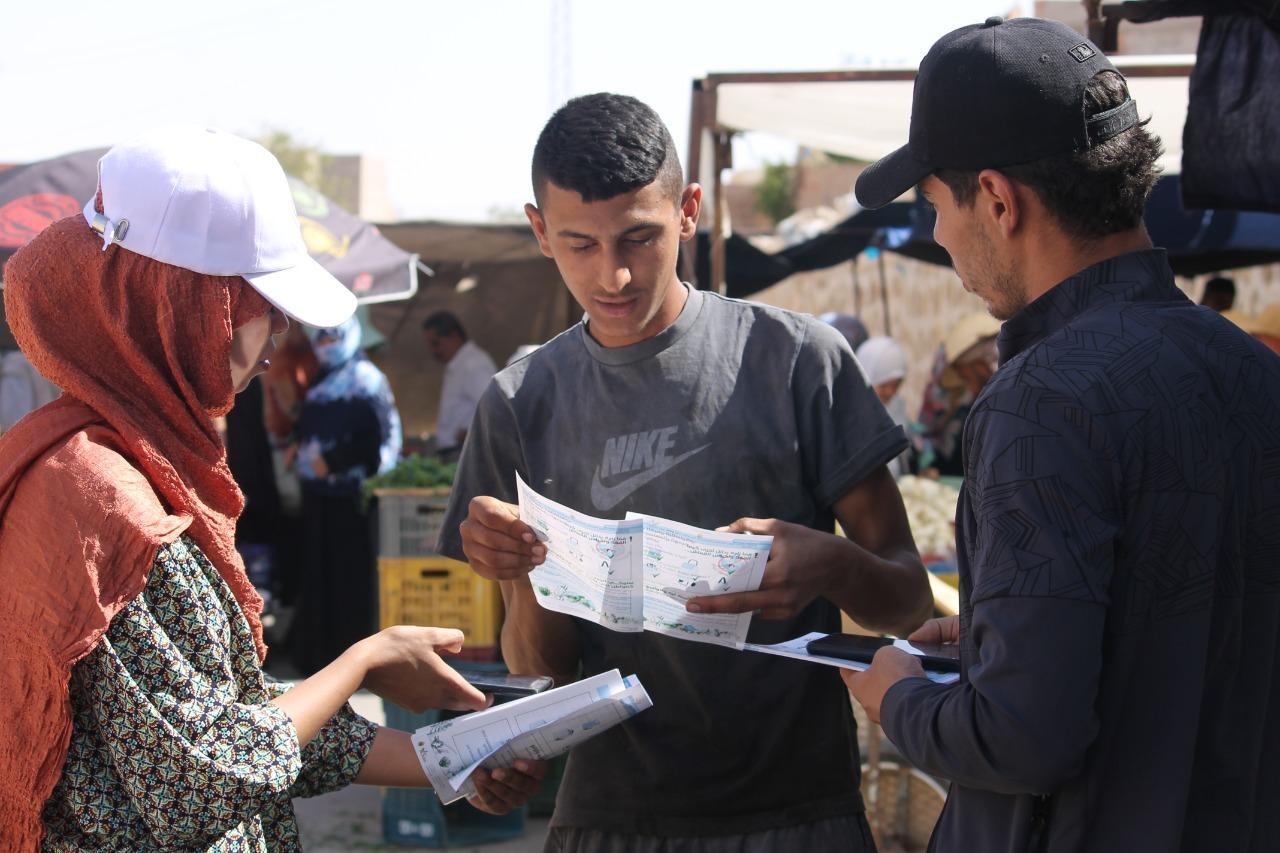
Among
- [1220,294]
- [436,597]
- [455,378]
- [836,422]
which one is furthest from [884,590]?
[455,378]

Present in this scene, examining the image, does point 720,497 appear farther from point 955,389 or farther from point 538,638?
point 955,389

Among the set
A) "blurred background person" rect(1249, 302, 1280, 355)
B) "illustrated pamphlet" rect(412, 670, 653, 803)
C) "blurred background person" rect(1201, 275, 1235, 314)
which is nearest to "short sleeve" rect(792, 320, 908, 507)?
"illustrated pamphlet" rect(412, 670, 653, 803)

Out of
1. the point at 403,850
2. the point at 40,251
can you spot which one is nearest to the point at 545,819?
the point at 403,850

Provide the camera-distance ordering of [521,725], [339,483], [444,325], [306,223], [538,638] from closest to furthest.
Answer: [521,725], [538,638], [306,223], [339,483], [444,325]

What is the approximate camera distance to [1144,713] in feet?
4.96

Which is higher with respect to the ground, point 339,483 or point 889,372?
point 889,372

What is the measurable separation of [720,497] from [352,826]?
4132 mm

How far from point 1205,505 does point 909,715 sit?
0.45m

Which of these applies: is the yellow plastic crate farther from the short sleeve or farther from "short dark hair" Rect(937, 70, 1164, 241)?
"short dark hair" Rect(937, 70, 1164, 241)

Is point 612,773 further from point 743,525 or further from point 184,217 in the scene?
point 184,217

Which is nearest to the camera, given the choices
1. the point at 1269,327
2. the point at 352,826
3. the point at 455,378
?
the point at 352,826

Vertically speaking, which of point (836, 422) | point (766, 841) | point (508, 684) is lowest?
point (766, 841)

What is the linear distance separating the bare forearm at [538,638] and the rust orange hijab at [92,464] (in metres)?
0.72

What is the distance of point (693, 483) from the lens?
2445 millimetres
